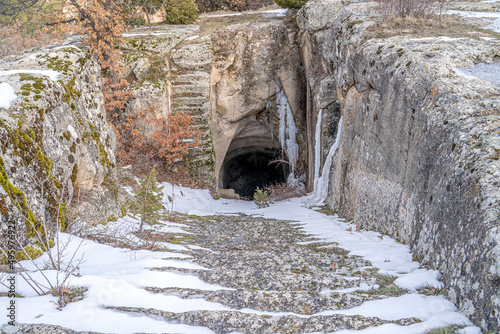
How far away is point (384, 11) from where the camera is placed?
823cm

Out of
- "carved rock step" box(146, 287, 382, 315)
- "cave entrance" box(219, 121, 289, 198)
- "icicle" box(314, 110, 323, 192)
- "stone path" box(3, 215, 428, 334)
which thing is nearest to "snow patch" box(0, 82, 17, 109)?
"stone path" box(3, 215, 428, 334)

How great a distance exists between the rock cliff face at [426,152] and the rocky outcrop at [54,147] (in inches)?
150

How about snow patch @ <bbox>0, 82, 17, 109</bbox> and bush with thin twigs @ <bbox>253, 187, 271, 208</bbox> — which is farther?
bush with thin twigs @ <bbox>253, 187, 271, 208</bbox>

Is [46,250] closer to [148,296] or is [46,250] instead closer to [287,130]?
[148,296]

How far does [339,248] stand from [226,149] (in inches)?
444

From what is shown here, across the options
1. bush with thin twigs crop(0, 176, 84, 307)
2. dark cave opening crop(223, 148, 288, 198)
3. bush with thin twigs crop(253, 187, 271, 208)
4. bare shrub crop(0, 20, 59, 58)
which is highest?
bare shrub crop(0, 20, 59, 58)

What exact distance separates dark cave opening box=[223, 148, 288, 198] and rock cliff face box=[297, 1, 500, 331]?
425 inches

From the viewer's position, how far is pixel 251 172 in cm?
2202

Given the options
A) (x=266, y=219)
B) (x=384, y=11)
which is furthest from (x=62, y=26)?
(x=384, y=11)

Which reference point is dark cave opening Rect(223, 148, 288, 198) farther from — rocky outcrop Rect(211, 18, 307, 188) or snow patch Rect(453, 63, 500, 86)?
snow patch Rect(453, 63, 500, 86)

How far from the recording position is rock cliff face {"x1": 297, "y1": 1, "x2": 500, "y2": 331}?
292 centimetres

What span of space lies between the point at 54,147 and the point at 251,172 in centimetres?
1735

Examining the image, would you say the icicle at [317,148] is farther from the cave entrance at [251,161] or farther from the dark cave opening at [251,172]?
the dark cave opening at [251,172]

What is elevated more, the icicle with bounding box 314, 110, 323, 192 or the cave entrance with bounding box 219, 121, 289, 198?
the icicle with bounding box 314, 110, 323, 192
